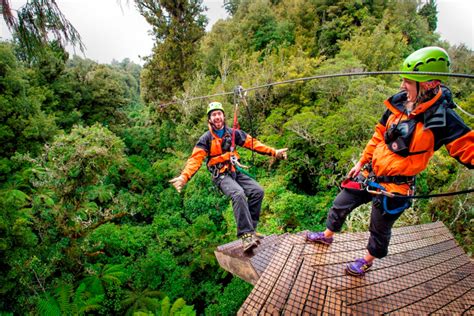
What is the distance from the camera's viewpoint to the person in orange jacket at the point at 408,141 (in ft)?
6.28

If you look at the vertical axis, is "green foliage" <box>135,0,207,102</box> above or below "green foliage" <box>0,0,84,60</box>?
above

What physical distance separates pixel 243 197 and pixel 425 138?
6.72ft

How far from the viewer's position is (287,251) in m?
2.97

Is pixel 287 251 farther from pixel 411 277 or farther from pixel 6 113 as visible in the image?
pixel 6 113

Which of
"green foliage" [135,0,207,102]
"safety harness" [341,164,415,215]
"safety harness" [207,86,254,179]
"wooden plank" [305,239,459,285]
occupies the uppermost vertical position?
"green foliage" [135,0,207,102]

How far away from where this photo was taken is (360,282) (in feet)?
8.78

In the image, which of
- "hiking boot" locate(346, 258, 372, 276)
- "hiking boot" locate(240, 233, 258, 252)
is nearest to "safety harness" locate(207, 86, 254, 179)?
"hiking boot" locate(240, 233, 258, 252)

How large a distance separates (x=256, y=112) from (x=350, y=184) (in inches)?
350

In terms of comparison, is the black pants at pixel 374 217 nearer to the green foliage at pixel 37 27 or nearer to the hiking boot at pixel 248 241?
the hiking boot at pixel 248 241

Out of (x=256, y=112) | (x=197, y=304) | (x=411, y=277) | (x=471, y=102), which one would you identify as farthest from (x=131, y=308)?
(x=471, y=102)

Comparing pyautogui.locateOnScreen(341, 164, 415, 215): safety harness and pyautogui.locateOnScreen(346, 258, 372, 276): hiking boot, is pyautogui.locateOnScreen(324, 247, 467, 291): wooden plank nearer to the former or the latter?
pyautogui.locateOnScreen(346, 258, 372, 276): hiking boot

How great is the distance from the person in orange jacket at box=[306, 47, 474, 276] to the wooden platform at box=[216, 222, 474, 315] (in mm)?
437

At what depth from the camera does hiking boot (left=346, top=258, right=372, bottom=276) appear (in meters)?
2.74

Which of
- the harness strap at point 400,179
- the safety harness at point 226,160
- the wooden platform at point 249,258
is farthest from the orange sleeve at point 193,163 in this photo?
the harness strap at point 400,179
